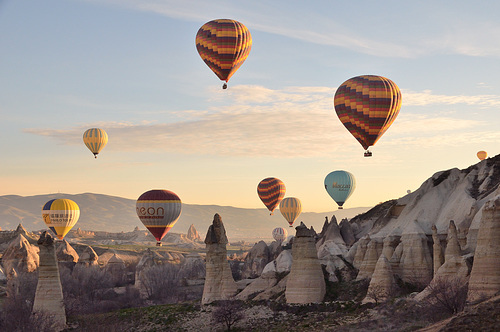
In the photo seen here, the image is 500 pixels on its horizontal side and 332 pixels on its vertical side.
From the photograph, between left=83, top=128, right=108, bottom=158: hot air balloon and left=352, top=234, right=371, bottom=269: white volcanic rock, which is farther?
left=83, top=128, right=108, bottom=158: hot air balloon

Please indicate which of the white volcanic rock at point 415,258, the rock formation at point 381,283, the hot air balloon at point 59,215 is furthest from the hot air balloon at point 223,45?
the hot air balloon at point 59,215

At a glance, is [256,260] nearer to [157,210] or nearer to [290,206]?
[157,210]

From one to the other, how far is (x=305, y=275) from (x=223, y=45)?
94.2 feet

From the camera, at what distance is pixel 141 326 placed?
61.0 meters

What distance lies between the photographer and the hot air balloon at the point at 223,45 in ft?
238

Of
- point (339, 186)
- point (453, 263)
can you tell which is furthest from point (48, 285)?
point (339, 186)

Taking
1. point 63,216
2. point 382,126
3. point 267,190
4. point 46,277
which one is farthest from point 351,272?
point 63,216

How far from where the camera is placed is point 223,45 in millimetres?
72688

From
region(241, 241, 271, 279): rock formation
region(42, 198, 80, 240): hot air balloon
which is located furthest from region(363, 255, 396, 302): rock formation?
region(42, 198, 80, 240): hot air balloon

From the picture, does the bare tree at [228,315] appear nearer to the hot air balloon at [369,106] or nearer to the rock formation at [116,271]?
the hot air balloon at [369,106]

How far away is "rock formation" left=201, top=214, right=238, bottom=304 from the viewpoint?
62500 millimetres

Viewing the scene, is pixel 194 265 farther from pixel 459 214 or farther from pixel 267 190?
pixel 459 214

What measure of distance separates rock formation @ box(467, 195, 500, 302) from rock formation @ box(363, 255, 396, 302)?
11.2 m

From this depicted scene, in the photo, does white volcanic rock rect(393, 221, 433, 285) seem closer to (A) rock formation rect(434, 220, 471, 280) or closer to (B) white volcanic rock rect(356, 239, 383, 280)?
(B) white volcanic rock rect(356, 239, 383, 280)
